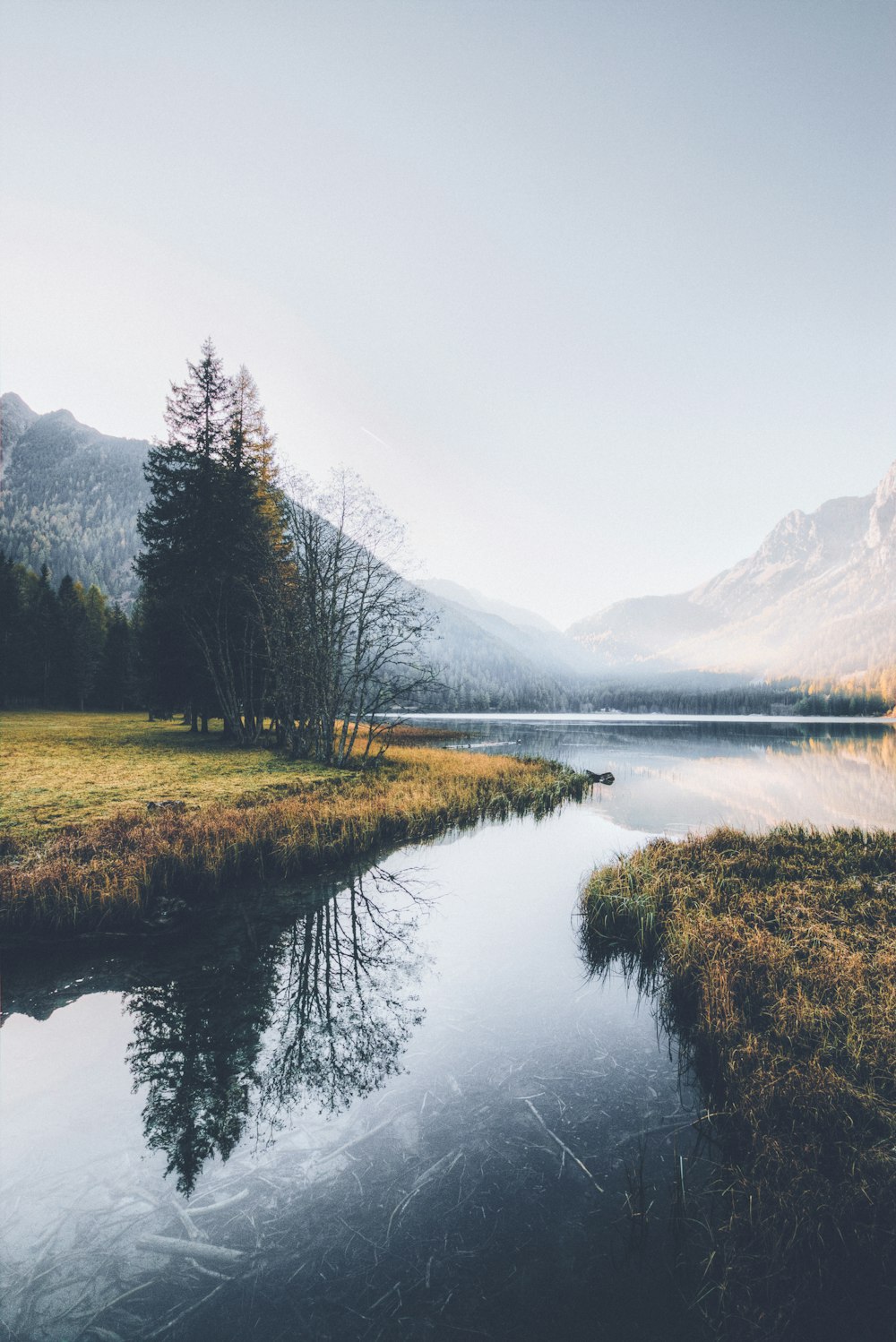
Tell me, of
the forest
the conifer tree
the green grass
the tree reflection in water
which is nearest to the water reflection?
the forest

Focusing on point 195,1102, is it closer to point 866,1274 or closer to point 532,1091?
point 532,1091

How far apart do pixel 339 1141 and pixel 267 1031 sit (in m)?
2.07

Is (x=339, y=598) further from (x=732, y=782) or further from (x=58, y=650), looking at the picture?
(x=58, y=650)

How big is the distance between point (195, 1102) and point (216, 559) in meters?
28.8

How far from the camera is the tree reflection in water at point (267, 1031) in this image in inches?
243

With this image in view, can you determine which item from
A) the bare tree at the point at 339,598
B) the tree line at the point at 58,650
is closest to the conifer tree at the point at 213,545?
the bare tree at the point at 339,598

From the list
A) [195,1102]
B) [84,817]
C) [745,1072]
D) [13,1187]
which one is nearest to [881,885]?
[745,1072]

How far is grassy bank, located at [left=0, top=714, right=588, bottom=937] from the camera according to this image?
10.5 metres

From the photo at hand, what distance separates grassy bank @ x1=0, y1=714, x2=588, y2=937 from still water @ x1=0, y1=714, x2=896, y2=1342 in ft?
3.98

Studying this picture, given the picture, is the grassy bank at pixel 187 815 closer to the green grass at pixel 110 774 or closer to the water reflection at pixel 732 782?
the green grass at pixel 110 774

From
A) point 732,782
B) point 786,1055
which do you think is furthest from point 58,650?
point 786,1055

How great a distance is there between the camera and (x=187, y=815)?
1453 cm

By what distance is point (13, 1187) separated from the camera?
526cm

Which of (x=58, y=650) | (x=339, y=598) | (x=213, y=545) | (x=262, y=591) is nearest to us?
(x=339, y=598)
